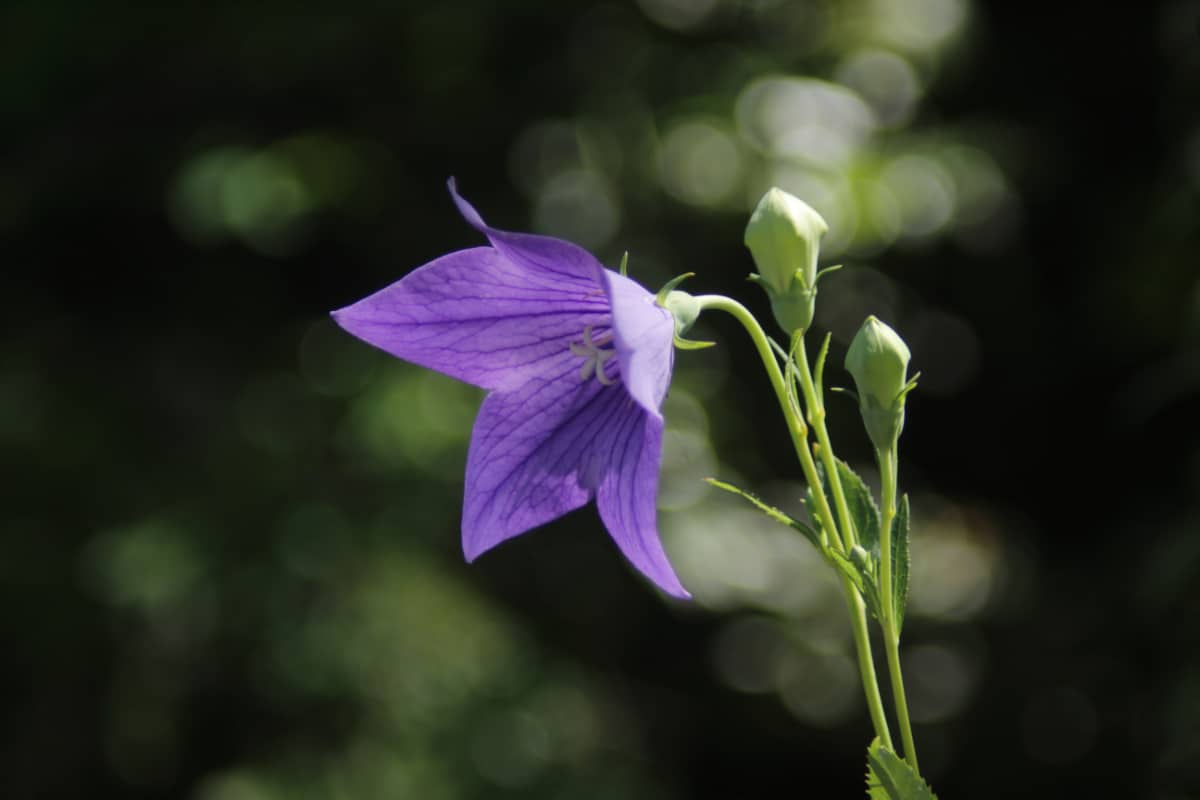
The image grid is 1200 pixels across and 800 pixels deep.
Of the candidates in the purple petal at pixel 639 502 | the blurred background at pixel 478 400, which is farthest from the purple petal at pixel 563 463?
the blurred background at pixel 478 400

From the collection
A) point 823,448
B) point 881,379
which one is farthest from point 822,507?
point 881,379

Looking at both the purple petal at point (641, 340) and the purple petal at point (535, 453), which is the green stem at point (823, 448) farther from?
the purple petal at point (535, 453)

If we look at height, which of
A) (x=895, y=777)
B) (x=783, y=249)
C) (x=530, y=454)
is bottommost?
(x=530, y=454)

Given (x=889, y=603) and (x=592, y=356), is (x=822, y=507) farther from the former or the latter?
(x=592, y=356)

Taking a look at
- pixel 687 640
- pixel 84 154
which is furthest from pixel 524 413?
pixel 84 154

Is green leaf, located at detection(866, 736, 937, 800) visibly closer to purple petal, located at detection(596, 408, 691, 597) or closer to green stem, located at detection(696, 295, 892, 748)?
green stem, located at detection(696, 295, 892, 748)

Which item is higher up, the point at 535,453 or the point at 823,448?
the point at 823,448

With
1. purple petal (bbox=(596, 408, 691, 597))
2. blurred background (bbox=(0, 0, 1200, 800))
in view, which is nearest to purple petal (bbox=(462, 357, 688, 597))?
purple petal (bbox=(596, 408, 691, 597))
